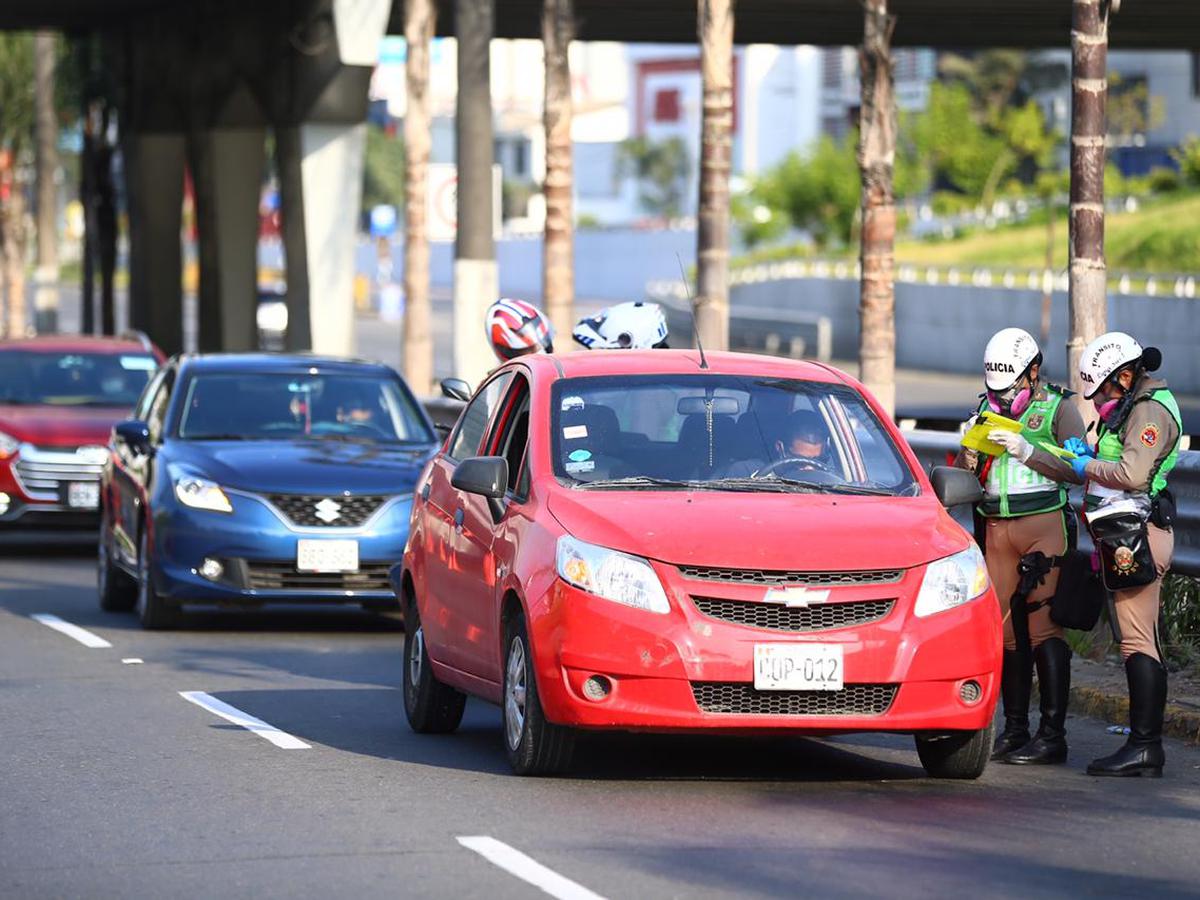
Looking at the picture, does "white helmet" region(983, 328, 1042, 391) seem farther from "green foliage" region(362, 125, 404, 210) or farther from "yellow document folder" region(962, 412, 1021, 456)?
"green foliage" region(362, 125, 404, 210)

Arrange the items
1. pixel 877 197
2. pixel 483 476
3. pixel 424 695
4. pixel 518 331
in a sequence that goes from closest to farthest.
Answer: pixel 483 476 → pixel 424 695 → pixel 518 331 → pixel 877 197

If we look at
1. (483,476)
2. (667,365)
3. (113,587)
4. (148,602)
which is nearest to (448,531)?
(483,476)

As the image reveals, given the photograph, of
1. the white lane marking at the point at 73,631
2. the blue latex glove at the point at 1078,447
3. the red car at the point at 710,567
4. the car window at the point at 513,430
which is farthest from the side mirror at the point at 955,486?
the white lane marking at the point at 73,631

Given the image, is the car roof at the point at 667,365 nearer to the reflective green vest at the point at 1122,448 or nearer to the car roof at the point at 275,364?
the reflective green vest at the point at 1122,448

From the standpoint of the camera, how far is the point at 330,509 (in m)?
15.6

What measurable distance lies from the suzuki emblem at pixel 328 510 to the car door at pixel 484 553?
14.7 ft

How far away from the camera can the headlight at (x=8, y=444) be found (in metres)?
20.7

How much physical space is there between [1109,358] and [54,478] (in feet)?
40.4

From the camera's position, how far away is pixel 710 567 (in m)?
9.36

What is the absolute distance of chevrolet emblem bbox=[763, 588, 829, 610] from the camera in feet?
30.5

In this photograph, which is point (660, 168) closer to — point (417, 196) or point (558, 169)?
point (417, 196)

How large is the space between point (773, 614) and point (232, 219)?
35.5m

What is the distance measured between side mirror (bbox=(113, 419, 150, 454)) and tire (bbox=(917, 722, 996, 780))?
7430mm

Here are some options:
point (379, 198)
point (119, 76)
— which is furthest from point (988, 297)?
point (379, 198)
